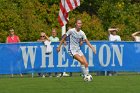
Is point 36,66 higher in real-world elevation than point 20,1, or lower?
lower

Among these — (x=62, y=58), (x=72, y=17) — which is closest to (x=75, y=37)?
(x=62, y=58)

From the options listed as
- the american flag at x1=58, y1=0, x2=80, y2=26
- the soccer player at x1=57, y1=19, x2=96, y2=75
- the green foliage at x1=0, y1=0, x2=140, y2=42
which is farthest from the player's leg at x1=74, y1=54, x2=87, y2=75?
the green foliage at x1=0, y1=0, x2=140, y2=42

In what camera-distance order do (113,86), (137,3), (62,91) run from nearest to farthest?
1. (62,91)
2. (113,86)
3. (137,3)

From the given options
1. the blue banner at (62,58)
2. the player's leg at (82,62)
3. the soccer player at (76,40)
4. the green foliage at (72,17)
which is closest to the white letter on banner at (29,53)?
the blue banner at (62,58)

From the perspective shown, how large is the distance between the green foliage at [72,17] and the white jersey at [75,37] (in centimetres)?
1091

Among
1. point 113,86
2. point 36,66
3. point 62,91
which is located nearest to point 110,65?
point 36,66

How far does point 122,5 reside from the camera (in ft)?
124

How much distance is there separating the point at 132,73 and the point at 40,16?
11.4m

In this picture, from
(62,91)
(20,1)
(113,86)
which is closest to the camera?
(62,91)

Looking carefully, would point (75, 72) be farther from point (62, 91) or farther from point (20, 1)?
point (20, 1)

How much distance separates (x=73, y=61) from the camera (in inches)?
936

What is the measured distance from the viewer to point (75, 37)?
20.2 m

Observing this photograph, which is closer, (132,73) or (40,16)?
(132,73)

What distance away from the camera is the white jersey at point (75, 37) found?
20.1 meters
